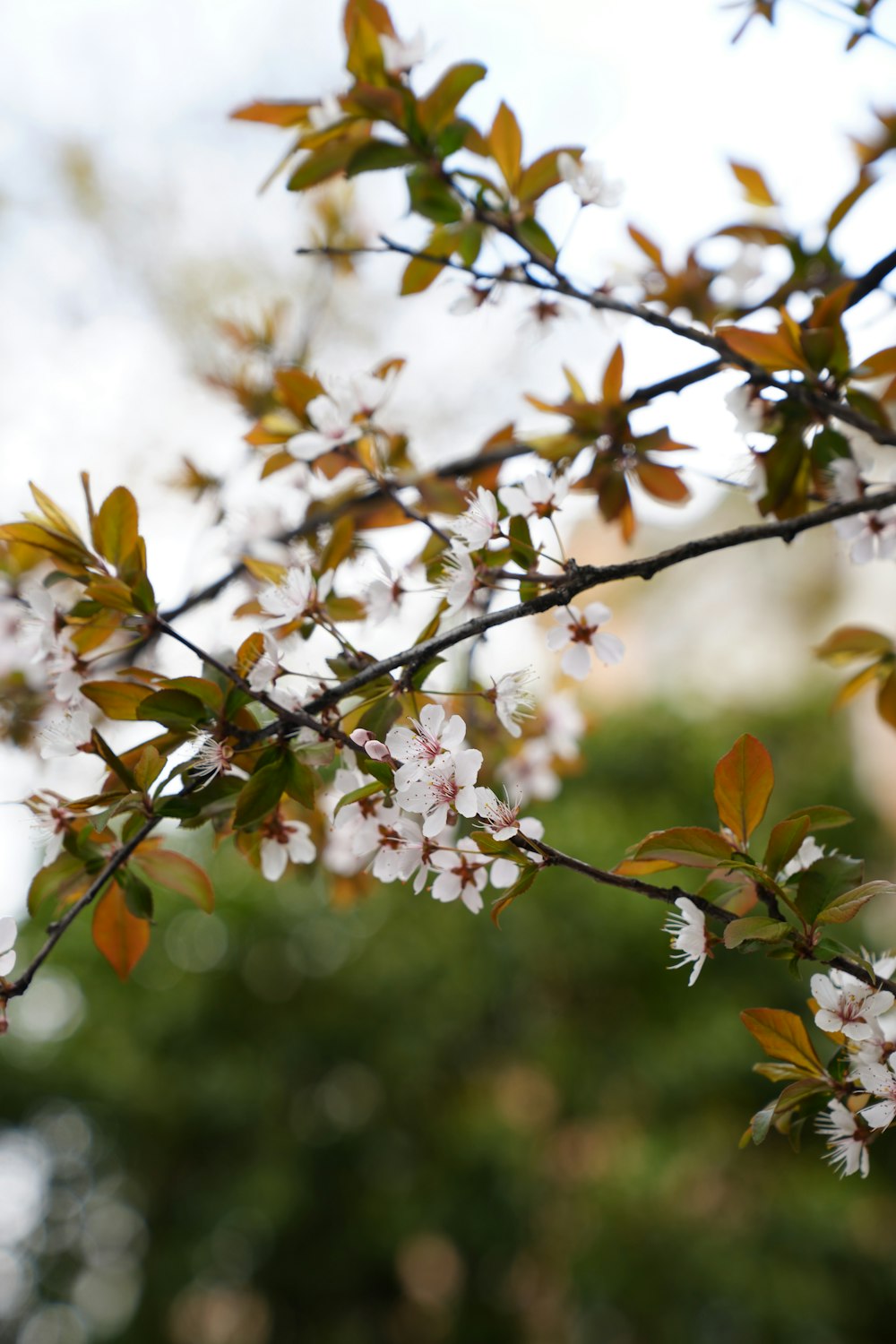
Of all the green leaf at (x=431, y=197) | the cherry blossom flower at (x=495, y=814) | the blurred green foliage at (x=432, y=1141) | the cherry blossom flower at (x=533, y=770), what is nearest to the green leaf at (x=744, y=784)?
the cherry blossom flower at (x=495, y=814)

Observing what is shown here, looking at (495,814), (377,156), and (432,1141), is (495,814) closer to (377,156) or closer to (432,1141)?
(377,156)

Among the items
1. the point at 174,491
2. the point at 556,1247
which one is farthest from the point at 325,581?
the point at 556,1247

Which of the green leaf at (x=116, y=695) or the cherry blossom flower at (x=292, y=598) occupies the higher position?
the cherry blossom flower at (x=292, y=598)

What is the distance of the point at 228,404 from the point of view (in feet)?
3.68

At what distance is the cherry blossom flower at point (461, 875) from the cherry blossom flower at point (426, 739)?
8 centimetres

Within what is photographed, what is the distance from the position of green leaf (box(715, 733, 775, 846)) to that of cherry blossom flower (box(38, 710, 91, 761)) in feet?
1.12

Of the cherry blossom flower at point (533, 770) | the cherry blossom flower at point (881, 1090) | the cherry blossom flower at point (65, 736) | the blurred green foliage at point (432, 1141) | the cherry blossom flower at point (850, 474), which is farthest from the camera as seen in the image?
the blurred green foliage at point (432, 1141)

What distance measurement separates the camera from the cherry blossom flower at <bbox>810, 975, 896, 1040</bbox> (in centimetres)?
45

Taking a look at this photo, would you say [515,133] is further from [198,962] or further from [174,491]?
[198,962]

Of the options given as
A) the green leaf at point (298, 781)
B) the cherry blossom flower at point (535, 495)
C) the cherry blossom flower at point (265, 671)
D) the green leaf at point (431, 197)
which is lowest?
the green leaf at point (298, 781)

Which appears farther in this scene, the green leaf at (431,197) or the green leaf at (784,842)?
the green leaf at (431,197)

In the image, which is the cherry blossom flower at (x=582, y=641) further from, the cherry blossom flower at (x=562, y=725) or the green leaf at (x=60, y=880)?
the cherry blossom flower at (x=562, y=725)

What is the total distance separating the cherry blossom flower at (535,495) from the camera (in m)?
0.58

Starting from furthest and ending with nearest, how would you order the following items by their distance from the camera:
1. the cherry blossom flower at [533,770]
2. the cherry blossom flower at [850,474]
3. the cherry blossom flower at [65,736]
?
the cherry blossom flower at [533,770]
the cherry blossom flower at [850,474]
the cherry blossom flower at [65,736]
